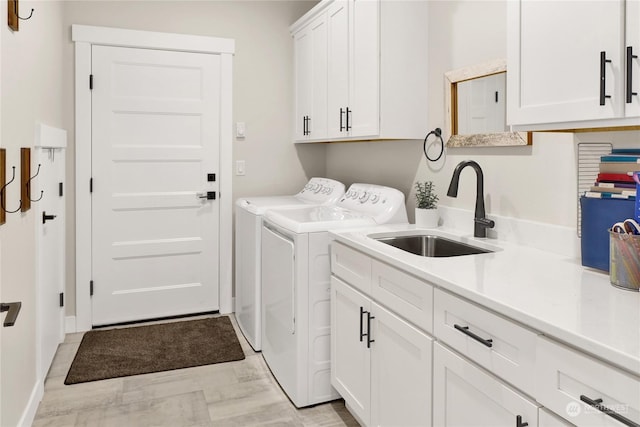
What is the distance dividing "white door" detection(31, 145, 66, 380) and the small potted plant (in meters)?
1.86

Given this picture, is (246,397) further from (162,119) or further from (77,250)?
Answer: (162,119)

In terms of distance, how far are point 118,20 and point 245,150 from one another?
128cm

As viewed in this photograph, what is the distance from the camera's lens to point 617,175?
146 centimetres

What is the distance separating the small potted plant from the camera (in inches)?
94.3

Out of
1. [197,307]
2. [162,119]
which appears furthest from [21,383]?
[162,119]

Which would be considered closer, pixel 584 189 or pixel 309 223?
A: pixel 584 189

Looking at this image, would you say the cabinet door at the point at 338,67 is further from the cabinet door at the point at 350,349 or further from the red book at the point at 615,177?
the red book at the point at 615,177

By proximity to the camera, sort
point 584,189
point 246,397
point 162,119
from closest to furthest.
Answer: point 584,189
point 246,397
point 162,119

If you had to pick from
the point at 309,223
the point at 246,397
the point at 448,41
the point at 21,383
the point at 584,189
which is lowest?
the point at 246,397

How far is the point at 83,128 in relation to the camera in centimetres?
331

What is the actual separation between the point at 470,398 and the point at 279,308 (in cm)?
140

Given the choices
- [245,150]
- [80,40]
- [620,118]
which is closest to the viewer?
[620,118]

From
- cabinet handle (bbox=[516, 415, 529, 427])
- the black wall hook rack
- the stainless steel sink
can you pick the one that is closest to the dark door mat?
the stainless steel sink

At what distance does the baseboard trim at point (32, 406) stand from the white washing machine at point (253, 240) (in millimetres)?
1186
